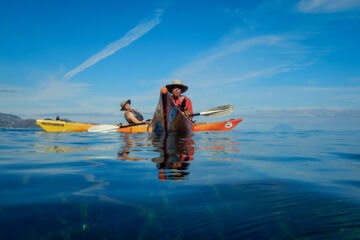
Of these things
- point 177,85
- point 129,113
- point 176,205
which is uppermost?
point 177,85

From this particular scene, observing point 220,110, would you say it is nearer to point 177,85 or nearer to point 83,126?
point 177,85

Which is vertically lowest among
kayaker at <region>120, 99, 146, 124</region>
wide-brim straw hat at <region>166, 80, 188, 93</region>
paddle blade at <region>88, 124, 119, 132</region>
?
paddle blade at <region>88, 124, 119, 132</region>

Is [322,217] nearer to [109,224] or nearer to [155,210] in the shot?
[155,210]

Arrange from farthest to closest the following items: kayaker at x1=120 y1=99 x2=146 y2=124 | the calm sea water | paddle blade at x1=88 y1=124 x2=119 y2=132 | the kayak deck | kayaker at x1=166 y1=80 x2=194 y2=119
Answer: the kayak deck → paddle blade at x1=88 y1=124 x2=119 y2=132 → kayaker at x1=120 y1=99 x2=146 y2=124 → kayaker at x1=166 y1=80 x2=194 y2=119 → the calm sea water

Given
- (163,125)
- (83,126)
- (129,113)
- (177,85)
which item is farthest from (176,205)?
(83,126)

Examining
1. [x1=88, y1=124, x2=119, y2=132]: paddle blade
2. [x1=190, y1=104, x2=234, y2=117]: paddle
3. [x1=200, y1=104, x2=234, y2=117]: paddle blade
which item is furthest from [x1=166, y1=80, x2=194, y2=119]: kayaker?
[x1=88, y1=124, x2=119, y2=132]: paddle blade

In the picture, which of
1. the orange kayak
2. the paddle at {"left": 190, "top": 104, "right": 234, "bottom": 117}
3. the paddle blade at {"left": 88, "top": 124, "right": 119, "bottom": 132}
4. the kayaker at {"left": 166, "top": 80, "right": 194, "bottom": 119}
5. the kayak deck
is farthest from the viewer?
the kayak deck

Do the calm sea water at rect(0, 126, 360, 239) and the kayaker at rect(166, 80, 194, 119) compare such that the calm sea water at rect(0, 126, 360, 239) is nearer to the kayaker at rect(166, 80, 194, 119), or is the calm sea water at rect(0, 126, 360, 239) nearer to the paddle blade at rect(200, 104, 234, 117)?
the paddle blade at rect(200, 104, 234, 117)

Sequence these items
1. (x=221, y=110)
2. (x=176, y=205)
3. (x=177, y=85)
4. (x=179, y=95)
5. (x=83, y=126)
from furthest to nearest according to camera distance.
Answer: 1. (x=83, y=126)
2. (x=179, y=95)
3. (x=177, y=85)
4. (x=221, y=110)
5. (x=176, y=205)

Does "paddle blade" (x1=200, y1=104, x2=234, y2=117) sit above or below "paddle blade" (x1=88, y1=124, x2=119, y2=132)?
above

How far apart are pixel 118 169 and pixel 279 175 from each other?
1820mm

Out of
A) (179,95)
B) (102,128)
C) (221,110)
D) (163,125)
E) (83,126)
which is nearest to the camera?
(163,125)

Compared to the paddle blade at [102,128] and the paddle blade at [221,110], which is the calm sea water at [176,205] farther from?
the paddle blade at [102,128]

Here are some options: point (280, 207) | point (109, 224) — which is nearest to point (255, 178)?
point (280, 207)
